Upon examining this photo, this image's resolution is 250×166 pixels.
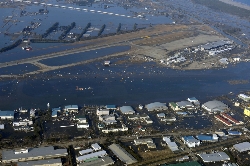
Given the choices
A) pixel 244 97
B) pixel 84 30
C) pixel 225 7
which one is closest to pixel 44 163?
pixel 244 97

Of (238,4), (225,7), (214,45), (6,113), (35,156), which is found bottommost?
(6,113)

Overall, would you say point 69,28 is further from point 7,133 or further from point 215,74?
point 7,133

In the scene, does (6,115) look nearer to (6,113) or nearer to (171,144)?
(6,113)

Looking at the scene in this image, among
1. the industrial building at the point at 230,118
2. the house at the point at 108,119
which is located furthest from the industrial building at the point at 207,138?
the house at the point at 108,119

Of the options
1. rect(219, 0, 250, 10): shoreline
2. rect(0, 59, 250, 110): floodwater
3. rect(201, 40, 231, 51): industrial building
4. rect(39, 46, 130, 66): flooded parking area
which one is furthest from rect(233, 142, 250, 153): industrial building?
rect(219, 0, 250, 10): shoreline

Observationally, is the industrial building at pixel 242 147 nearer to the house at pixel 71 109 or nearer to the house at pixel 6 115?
the house at pixel 71 109

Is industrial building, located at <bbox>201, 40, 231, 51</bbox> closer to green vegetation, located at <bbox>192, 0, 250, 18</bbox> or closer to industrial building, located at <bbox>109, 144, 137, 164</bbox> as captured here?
green vegetation, located at <bbox>192, 0, 250, 18</bbox>
